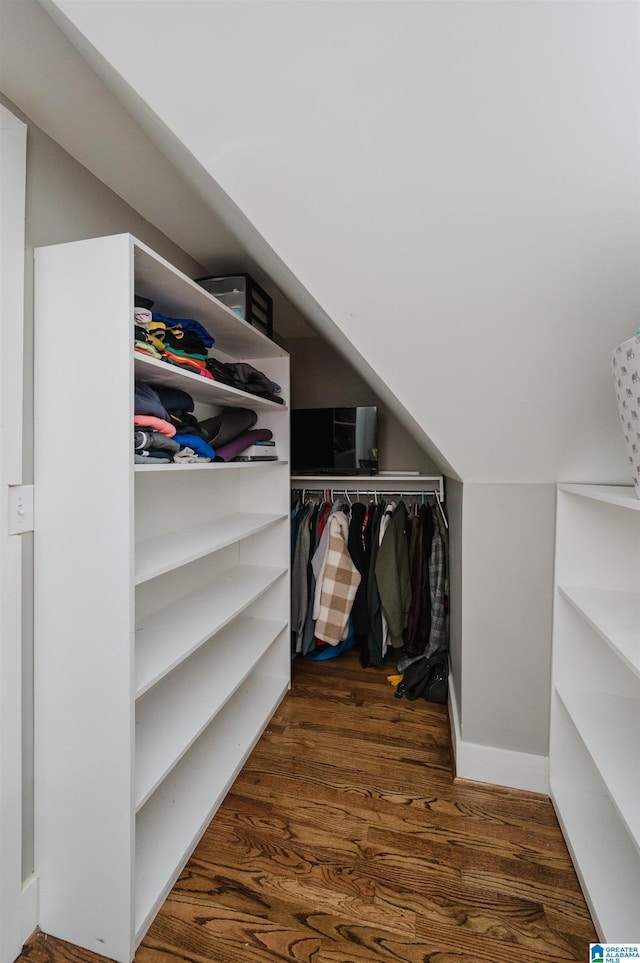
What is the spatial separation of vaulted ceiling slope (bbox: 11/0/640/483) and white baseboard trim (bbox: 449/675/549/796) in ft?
4.46

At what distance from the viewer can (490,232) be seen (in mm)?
911

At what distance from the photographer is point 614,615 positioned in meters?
1.26

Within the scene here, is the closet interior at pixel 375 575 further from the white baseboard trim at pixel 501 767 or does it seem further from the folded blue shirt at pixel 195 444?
the folded blue shirt at pixel 195 444

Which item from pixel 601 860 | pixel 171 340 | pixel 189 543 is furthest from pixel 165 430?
pixel 601 860

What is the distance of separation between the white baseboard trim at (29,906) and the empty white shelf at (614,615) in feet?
5.21

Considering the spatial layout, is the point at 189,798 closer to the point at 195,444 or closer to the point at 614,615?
the point at 195,444

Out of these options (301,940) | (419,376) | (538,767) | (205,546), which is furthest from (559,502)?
(301,940)

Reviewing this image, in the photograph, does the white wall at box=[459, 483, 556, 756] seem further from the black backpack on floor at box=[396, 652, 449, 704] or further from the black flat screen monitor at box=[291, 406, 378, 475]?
the black flat screen monitor at box=[291, 406, 378, 475]

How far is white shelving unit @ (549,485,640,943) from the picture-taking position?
118 centimetres

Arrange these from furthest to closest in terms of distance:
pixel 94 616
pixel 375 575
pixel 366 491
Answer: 1. pixel 366 491
2. pixel 375 575
3. pixel 94 616

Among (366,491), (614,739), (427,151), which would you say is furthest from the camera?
(366,491)

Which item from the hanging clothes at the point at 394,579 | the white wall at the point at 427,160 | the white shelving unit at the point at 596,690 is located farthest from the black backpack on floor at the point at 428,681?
the white wall at the point at 427,160

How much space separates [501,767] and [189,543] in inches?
58.2

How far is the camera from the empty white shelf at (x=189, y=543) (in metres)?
1.23
